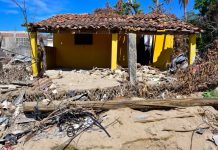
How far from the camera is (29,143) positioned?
28.6 ft

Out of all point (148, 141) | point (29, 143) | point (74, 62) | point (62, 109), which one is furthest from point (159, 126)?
point (74, 62)

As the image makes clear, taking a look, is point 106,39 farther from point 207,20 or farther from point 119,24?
point 207,20

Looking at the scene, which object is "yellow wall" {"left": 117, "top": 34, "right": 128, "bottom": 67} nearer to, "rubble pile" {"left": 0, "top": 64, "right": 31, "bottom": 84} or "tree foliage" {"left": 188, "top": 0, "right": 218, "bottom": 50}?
"tree foliage" {"left": 188, "top": 0, "right": 218, "bottom": 50}

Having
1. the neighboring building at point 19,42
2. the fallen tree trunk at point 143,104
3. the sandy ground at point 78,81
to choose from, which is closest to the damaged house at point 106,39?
the sandy ground at point 78,81

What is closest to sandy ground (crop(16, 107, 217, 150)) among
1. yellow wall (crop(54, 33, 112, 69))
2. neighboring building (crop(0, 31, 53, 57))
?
yellow wall (crop(54, 33, 112, 69))

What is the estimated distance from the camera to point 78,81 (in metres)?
13.2

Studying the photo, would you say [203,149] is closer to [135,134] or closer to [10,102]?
[135,134]

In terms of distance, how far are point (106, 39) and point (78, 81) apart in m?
5.21

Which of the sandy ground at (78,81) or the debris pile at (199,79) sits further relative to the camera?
the sandy ground at (78,81)

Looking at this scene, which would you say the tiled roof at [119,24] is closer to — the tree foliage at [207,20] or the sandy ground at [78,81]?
the sandy ground at [78,81]

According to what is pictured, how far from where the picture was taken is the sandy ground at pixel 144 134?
8.30 metres

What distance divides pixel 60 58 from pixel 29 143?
1027 cm

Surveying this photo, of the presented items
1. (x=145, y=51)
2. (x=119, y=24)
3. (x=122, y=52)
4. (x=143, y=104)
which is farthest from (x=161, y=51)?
(x=143, y=104)

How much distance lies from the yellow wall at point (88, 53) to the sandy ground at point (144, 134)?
8.71m
